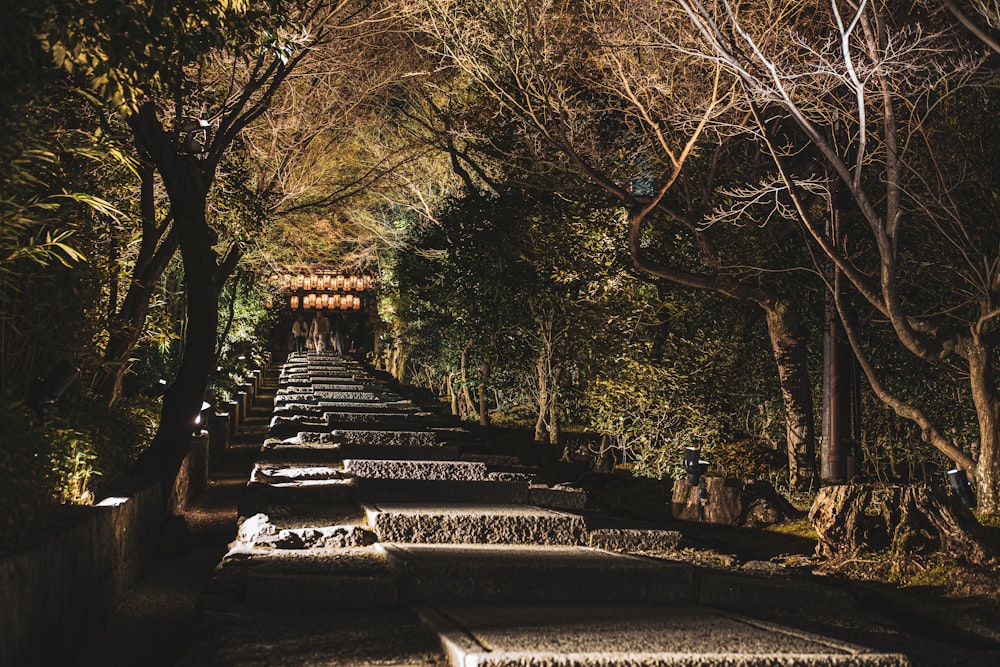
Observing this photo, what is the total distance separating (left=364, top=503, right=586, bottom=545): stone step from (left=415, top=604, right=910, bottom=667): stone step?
54.9 inches

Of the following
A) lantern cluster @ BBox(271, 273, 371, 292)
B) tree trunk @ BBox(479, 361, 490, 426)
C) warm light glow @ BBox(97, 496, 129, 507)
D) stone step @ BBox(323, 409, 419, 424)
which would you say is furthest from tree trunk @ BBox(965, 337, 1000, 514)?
lantern cluster @ BBox(271, 273, 371, 292)

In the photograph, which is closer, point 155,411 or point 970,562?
point 970,562

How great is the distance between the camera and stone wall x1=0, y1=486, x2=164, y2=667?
482 cm

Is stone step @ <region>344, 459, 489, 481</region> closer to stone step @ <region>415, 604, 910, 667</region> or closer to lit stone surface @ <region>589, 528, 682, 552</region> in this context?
lit stone surface @ <region>589, 528, 682, 552</region>

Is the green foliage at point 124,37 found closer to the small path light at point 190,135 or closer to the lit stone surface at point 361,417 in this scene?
the small path light at point 190,135

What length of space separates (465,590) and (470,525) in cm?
129

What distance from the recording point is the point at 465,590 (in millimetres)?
5137

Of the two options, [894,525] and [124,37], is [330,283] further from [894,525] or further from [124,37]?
[124,37]

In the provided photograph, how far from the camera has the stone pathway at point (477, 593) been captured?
407 centimetres

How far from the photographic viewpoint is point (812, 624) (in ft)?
17.1

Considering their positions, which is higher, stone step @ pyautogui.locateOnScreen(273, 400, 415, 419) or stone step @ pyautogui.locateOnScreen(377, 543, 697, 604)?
stone step @ pyautogui.locateOnScreen(273, 400, 415, 419)

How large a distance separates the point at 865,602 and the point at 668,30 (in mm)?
7005

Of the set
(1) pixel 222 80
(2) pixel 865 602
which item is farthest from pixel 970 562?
(1) pixel 222 80

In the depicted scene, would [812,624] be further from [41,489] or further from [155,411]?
[155,411]
